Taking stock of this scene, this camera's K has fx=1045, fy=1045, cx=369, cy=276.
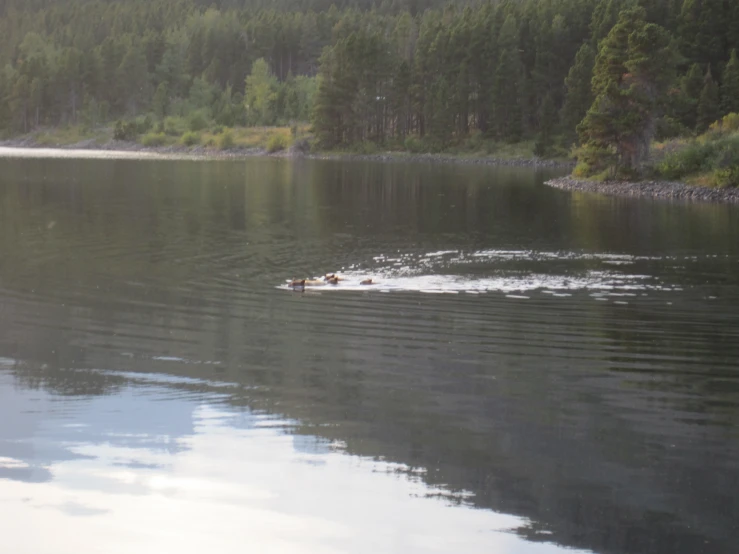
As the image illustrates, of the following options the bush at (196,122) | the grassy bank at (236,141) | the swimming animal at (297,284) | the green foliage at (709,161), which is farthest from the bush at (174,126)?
the swimming animal at (297,284)

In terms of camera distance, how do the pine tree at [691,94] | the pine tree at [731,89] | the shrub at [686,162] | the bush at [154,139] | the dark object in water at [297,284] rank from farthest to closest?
1. the bush at [154,139]
2. the pine tree at [691,94]
3. the pine tree at [731,89]
4. the shrub at [686,162]
5. the dark object in water at [297,284]

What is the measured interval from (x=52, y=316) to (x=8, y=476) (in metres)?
9.26

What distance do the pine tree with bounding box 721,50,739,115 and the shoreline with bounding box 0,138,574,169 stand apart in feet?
55.8

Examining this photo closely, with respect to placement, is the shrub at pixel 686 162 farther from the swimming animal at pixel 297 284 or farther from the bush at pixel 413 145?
the bush at pixel 413 145

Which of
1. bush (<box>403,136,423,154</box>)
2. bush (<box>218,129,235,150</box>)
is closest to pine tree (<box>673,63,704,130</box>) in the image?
bush (<box>403,136,423,154</box>)

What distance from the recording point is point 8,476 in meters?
11.6

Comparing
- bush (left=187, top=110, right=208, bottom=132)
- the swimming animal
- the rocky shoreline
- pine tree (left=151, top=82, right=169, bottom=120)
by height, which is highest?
pine tree (left=151, top=82, right=169, bottom=120)

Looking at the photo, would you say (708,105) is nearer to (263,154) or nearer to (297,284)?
(263,154)

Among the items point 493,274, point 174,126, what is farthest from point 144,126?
point 493,274

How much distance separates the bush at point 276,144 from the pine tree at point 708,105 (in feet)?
194

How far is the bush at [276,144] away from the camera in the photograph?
12494 centimetres

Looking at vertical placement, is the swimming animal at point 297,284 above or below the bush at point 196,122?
below

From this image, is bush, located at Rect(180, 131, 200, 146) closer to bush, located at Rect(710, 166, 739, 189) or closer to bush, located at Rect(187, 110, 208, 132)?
bush, located at Rect(187, 110, 208, 132)

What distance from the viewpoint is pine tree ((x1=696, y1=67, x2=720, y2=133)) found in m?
77.5
